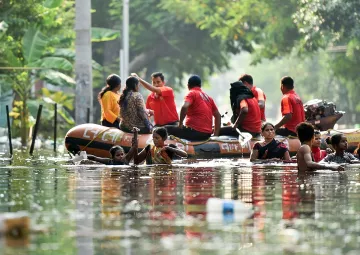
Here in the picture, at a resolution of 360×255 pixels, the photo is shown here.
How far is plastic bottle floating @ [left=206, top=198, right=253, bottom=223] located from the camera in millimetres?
11133

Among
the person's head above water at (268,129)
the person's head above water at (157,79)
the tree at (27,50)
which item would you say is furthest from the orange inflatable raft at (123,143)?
the tree at (27,50)

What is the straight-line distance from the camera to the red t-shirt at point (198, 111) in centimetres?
2525

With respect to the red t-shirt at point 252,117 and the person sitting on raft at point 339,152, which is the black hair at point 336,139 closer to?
the person sitting on raft at point 339,152

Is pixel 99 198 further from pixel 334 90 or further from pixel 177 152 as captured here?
pixel 334 90

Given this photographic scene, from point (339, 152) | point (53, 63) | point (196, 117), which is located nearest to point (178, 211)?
point (339, 152)

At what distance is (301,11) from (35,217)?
40787 mm

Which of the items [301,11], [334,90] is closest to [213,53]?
[301,11]

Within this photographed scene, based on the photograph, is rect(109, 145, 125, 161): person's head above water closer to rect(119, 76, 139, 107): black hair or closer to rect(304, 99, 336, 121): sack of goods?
rect(119, 76, 139, 107): black hair

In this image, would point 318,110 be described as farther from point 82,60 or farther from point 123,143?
point 82,60

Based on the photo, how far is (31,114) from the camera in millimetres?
39844

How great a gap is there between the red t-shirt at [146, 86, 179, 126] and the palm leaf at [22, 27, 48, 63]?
13.3 metres

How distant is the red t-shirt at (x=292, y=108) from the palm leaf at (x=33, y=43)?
14263 mm

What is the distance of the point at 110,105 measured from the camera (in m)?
25.9

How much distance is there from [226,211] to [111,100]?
47.2 feet
